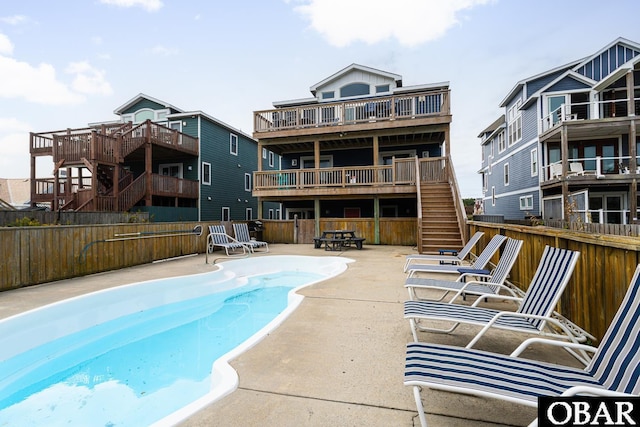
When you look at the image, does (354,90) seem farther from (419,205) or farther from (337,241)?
(337,241)

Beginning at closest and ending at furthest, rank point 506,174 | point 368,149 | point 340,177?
point 340,177 < point 368,149 < point 506,174

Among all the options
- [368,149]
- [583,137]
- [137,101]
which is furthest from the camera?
[137,101]

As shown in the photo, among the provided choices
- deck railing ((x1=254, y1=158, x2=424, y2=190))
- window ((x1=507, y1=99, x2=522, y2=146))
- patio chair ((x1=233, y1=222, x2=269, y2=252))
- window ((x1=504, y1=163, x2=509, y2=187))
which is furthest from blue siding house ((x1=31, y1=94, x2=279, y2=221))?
window ((x1=504, y1=163, x2=509, y2=187))

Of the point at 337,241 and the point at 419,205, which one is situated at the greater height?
the point at 419,205

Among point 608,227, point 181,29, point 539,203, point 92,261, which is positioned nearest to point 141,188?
point 181,29

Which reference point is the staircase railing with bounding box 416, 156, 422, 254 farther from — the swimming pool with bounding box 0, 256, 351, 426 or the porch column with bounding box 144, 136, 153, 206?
the porch column with bounding box 144, 136, 153, 206

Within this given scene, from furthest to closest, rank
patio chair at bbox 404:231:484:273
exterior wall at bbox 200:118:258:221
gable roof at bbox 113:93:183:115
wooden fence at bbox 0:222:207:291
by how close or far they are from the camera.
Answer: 1. gable roof at bbox 113:93:183:115
2. exterior wall at bbox 200:118:258:221
3. patio chair at bbox 404:231:484:273
4. wooden fence at bbox 0:222:207:291

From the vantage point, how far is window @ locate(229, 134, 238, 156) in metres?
21.5

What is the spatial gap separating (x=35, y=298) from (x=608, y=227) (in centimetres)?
1226

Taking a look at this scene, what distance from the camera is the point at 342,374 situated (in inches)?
105

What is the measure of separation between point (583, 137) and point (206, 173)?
20.7m

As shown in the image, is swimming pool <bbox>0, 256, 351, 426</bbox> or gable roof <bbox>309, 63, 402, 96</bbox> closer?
swimming pool <bbox>0, 256, 351, 426</bbox>

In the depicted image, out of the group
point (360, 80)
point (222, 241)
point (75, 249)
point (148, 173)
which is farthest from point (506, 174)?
point (75, 249)

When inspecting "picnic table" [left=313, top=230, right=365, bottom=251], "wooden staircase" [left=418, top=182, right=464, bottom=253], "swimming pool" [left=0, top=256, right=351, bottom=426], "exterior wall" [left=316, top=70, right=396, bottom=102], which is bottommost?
"swimming pool" [left=0, top=256, right=351, bottom=426]
